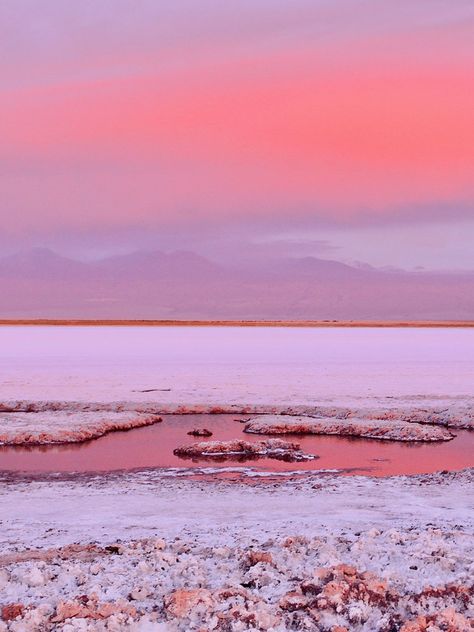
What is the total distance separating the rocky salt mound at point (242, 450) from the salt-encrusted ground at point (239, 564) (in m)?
4.95

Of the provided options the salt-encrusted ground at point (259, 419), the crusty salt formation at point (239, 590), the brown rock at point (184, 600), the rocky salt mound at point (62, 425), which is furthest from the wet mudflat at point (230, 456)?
the brown rock at point (184, 600)

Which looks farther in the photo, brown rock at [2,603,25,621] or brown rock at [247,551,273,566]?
brown rock at [247,551,273,566]

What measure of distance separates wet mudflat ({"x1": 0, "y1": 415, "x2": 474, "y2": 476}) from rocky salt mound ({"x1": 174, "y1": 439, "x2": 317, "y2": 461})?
28 centimetres

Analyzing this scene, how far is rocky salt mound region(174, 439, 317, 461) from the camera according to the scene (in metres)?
16.4

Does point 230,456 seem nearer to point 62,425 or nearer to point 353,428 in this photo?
point 353,428

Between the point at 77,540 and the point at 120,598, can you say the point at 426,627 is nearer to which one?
the point at 120,598

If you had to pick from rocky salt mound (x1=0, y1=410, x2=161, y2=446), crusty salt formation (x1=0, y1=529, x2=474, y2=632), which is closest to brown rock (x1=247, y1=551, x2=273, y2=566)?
crusty salt formation (x1=0, y1=529, x2=474, y2=632)

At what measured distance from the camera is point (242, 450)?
16.8m

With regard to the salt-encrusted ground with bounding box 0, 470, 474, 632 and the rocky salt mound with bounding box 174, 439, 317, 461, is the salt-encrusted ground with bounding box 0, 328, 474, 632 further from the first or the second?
the rocky salt mound with bounding box 174, 439, 317, 461

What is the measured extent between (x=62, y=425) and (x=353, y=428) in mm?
7502

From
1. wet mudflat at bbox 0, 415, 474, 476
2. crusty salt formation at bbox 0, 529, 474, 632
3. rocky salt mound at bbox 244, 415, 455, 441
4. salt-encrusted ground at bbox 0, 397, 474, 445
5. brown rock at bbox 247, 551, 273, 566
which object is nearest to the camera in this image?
crusty salt formation at bbox 0, 529, 474, 632

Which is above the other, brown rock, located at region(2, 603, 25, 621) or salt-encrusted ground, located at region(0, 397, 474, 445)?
brown rock, located at region(2, 603, 25, 621)

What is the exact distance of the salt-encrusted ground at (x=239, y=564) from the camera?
6.51m

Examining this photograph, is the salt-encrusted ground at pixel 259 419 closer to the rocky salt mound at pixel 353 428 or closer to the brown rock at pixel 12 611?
the rocky salt mound at pixel 353 428
